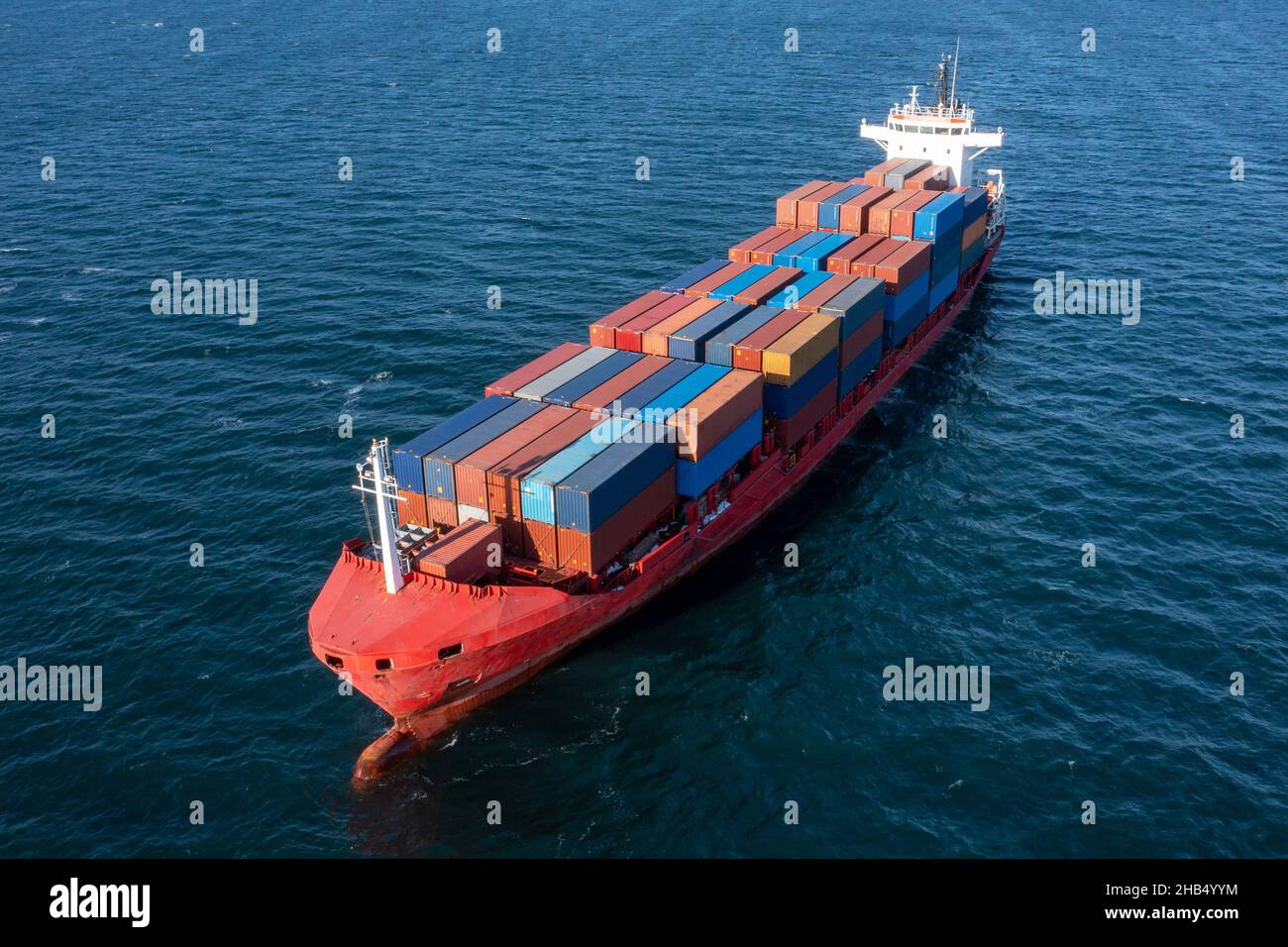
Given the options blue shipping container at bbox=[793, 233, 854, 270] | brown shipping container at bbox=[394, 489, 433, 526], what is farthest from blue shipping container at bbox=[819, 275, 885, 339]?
brown shipping container at bbox=[394, 489, 433, 526]

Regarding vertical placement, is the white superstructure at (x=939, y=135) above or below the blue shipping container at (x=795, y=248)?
above

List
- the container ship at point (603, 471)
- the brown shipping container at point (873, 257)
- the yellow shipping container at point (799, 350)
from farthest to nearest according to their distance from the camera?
the brown shipping container at point (873, 257)
the yellow shipping container at point (799, 350)
the container ship at point (603, 471)

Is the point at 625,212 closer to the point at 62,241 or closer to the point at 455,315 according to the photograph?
the point at 455,315

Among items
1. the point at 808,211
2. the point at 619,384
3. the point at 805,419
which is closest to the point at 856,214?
the point at 808,211

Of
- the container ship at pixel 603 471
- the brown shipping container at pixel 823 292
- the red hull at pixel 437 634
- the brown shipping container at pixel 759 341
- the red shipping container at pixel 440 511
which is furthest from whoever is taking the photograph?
the brown shipping container at pixel 823 292

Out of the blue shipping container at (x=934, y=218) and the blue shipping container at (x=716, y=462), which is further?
the blue shipping container at (x=934, y=218)

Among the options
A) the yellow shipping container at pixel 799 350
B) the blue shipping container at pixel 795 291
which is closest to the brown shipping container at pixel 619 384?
the yellow shipping container at pixel 799 350

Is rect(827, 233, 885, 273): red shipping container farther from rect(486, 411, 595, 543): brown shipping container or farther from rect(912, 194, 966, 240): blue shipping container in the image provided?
rect(486, 411, 595, 543): brown shipping container

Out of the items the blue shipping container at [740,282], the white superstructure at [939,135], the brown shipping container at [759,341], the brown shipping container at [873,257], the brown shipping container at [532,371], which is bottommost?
the brown shipping container at [532,371]

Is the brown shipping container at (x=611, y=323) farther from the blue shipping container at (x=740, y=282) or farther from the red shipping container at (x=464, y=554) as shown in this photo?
the red shipping container at (x=464, y=554)
